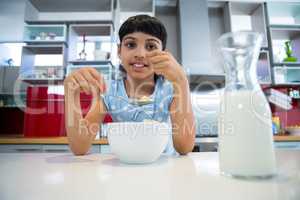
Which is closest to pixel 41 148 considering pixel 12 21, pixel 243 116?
pixel 12 21

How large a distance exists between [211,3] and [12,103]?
2527 mm

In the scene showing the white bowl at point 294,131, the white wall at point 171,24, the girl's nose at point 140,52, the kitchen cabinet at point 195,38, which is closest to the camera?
the girl's nose at point 140,52

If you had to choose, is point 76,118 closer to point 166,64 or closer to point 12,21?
point 166,64

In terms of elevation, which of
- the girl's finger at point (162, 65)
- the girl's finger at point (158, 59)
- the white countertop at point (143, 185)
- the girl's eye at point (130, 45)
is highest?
the girl's eye at point (130, 45)

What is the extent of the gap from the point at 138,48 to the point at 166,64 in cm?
33

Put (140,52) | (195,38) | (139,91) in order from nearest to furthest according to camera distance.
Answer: (140,52), (139,91), (195,38)

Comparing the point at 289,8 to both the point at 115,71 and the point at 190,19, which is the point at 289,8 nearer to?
the point at 190,19

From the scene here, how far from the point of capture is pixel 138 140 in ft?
1.48

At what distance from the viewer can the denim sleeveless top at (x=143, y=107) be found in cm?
89

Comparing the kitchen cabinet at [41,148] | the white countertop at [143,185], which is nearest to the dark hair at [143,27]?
the white countertop at [143,185]

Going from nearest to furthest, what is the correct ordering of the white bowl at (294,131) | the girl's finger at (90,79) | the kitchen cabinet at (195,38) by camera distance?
the girl's finger at (90,79)
the white bowl at (294,131)
the kitchen cabinet at (195,38)

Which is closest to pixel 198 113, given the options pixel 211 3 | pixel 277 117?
pixel 277 117

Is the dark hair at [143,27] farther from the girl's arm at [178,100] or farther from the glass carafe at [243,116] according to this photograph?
the glass carafe at [243,116]

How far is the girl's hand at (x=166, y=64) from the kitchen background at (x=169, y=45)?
1.51m
